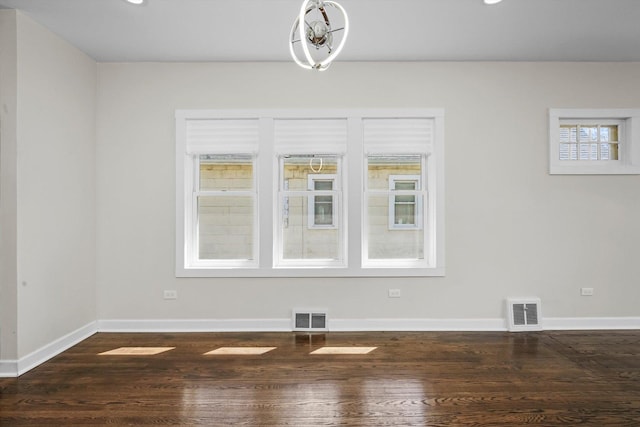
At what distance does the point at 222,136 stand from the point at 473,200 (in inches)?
109

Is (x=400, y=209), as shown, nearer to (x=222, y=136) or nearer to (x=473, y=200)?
(x=473, y=200)

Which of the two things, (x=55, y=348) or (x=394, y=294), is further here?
(x=394, y=294)

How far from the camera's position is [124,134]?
155 inches

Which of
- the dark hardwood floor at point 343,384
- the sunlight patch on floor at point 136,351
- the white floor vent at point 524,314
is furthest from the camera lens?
the white floor vent at point 524,314

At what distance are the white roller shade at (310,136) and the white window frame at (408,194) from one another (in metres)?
0.66

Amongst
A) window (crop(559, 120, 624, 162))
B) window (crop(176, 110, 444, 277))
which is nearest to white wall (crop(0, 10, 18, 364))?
window (crop(176, 110, 444, 277))

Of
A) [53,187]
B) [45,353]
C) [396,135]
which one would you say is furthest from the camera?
[396,135]

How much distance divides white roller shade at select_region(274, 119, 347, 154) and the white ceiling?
67 centimetres

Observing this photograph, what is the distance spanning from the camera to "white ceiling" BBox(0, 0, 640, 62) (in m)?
2.91

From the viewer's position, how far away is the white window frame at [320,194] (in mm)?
4062

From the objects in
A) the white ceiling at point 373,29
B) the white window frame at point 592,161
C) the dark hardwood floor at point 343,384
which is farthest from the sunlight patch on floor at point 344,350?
the white ceiling at point 373,29

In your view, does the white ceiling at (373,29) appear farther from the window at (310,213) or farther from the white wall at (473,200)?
the window at (310,213)

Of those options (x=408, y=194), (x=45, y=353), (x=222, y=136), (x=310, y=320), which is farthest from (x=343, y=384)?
(x=222, y=136)

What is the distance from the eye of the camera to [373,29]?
3.26 metres
